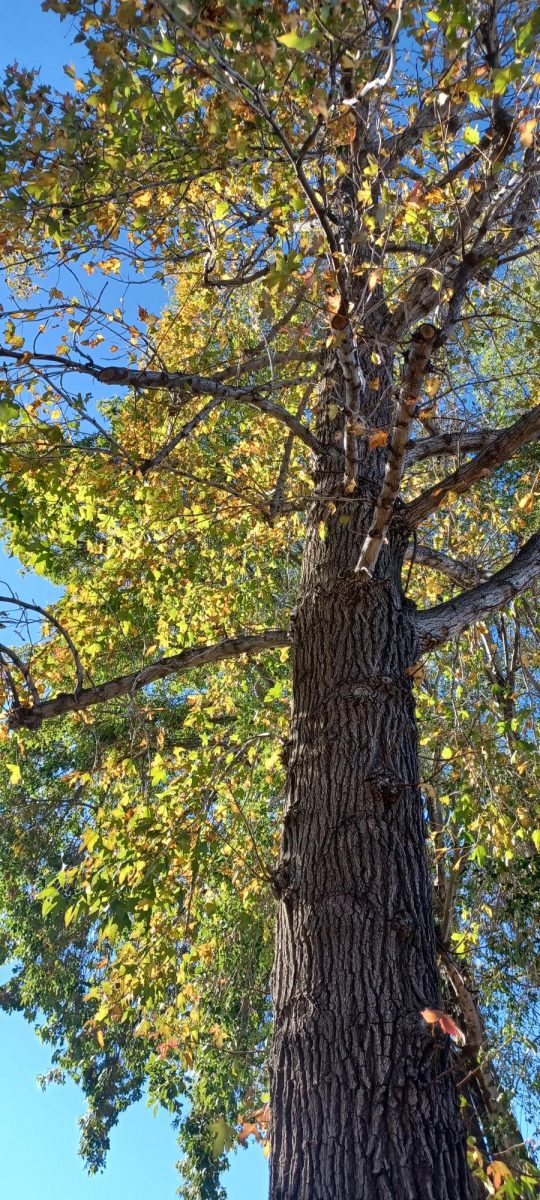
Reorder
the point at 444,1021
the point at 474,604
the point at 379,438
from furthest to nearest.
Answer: the point at 474,604
the point at 379,438
the point at 444,1021

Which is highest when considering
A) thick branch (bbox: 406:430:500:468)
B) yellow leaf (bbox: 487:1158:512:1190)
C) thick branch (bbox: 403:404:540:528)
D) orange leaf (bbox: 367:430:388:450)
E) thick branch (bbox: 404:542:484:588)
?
thick branch (bbox: 406:430:500:468)

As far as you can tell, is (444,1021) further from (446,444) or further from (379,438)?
(446,444)

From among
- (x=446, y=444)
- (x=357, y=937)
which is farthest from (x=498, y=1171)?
(x=446, y=444)

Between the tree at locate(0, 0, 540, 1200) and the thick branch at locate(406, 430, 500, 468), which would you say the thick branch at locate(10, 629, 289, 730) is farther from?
the thick branch at locate(406, 430, 500, 468)

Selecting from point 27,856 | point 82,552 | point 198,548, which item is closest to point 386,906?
point 198,548

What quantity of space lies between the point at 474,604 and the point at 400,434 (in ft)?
3.63

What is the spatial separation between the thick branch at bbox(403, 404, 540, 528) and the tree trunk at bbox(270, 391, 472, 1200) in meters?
0.38

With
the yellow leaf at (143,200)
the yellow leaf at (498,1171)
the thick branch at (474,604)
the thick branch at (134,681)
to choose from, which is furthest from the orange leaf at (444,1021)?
the yellow leaf at (143,200)

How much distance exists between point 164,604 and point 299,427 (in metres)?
2.47

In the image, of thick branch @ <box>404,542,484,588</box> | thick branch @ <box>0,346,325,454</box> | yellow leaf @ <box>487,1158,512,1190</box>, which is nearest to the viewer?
yellow leaf @ <box>487,1158,512,1190</box>

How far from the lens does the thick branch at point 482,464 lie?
129 inches

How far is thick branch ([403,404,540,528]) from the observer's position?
3.26m

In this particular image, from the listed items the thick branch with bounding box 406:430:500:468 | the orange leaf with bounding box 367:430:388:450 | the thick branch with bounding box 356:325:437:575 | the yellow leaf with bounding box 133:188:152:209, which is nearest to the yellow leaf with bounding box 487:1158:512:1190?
the thick branch with bounding box 356:325:437:575

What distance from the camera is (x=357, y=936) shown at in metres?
2.54
